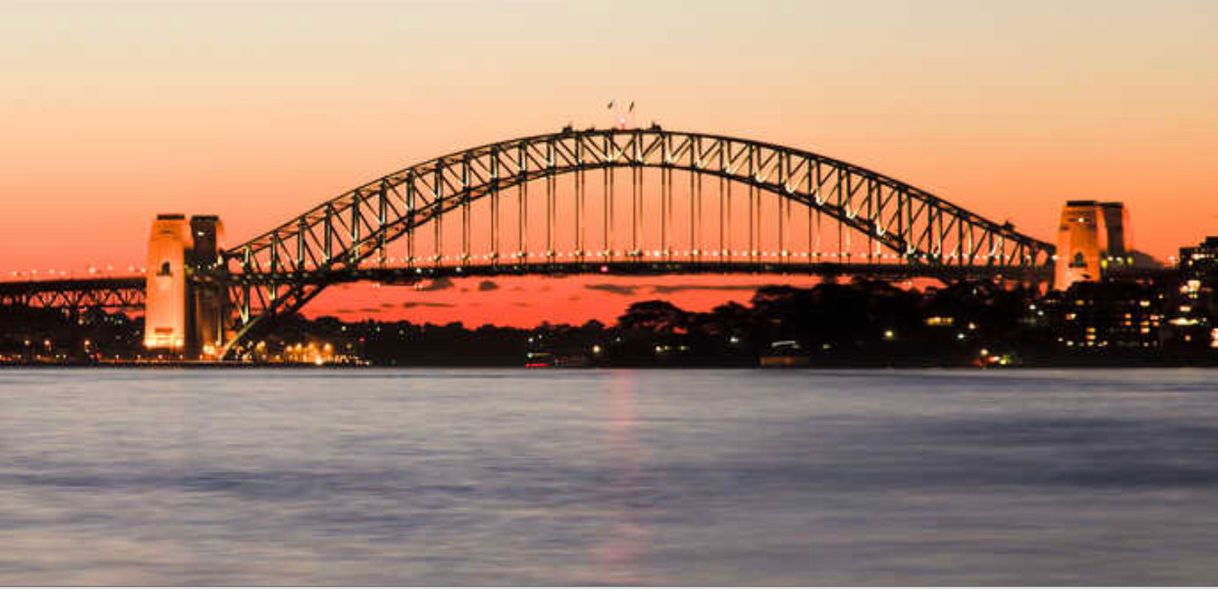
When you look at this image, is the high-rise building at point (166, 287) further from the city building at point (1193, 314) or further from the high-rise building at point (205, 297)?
the city building at point (1193, 314)

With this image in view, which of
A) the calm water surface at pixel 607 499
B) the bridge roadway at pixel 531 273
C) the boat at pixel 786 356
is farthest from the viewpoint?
the boat at pixel 786 356

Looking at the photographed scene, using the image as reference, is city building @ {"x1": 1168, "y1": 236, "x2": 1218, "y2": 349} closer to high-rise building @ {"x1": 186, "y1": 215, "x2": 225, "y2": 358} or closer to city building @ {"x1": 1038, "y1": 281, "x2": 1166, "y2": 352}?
city building @ {"x1": 1038, "y1": 281, "x2": 1166, "y2": 352}

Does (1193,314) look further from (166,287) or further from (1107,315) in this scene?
(166,287)

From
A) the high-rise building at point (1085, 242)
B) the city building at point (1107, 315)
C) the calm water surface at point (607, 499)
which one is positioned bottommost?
the calm water surface at point (607, 499)

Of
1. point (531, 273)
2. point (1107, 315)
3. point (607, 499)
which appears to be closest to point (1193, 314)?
point (1107, 315)

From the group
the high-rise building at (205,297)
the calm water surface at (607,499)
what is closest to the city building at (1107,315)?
the high-rise building at (205,297)

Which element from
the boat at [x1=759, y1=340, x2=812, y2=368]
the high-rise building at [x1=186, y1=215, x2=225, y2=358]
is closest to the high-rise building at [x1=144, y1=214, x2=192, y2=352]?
the high-rise building at [x1=186, y1=215, x2=225, y2=358]

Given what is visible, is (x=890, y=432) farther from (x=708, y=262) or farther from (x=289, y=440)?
(x=708, y=262)

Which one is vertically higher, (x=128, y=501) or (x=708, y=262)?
(x=708, y=262)

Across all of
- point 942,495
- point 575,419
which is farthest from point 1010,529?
point 575,419
